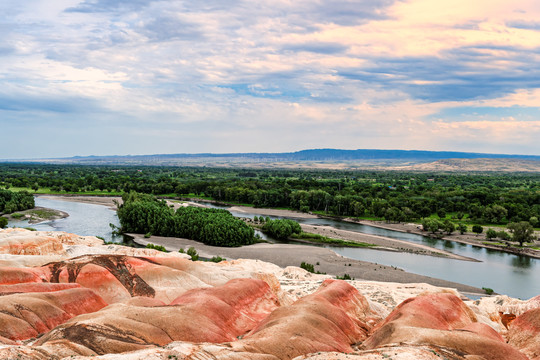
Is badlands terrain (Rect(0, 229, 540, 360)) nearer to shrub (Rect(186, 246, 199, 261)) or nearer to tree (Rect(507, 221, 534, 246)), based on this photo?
shrub (Rect(186, 246, 199, 261))

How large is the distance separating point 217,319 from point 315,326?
601 centimetres

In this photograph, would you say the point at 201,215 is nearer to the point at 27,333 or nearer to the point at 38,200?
the point at 27,333

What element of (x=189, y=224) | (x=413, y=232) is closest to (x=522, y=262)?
(x=413, y=232)

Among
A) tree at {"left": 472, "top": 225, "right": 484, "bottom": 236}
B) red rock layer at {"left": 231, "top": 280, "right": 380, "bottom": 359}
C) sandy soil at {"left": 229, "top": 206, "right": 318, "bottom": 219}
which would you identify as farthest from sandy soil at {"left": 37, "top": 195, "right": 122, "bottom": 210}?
red rock layer at {"left": 231, "top": 280, "right": 380, "bottom": 359}

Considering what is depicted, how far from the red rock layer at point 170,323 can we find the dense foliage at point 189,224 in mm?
54327

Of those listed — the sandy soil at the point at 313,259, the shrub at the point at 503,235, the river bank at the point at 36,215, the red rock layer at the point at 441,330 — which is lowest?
the sandy soil at the point at 313,259

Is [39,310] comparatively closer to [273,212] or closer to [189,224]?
[189,224]

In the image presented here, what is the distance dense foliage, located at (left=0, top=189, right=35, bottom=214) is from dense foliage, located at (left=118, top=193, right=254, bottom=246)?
43135 millimetres

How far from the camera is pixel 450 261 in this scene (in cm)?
7850

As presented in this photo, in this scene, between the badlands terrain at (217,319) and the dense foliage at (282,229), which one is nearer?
the badlands terrain at (217,319)

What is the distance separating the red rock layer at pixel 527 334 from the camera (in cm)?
2413

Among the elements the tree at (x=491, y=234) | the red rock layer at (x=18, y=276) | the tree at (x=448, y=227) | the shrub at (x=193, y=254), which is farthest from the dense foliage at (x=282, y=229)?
the red rock layer at (x=18, y=276)

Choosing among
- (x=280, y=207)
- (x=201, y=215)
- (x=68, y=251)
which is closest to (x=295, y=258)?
(x=201, y=215)

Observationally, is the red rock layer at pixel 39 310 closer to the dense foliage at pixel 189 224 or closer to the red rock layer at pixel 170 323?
the red rock layer at pixel 170 323
